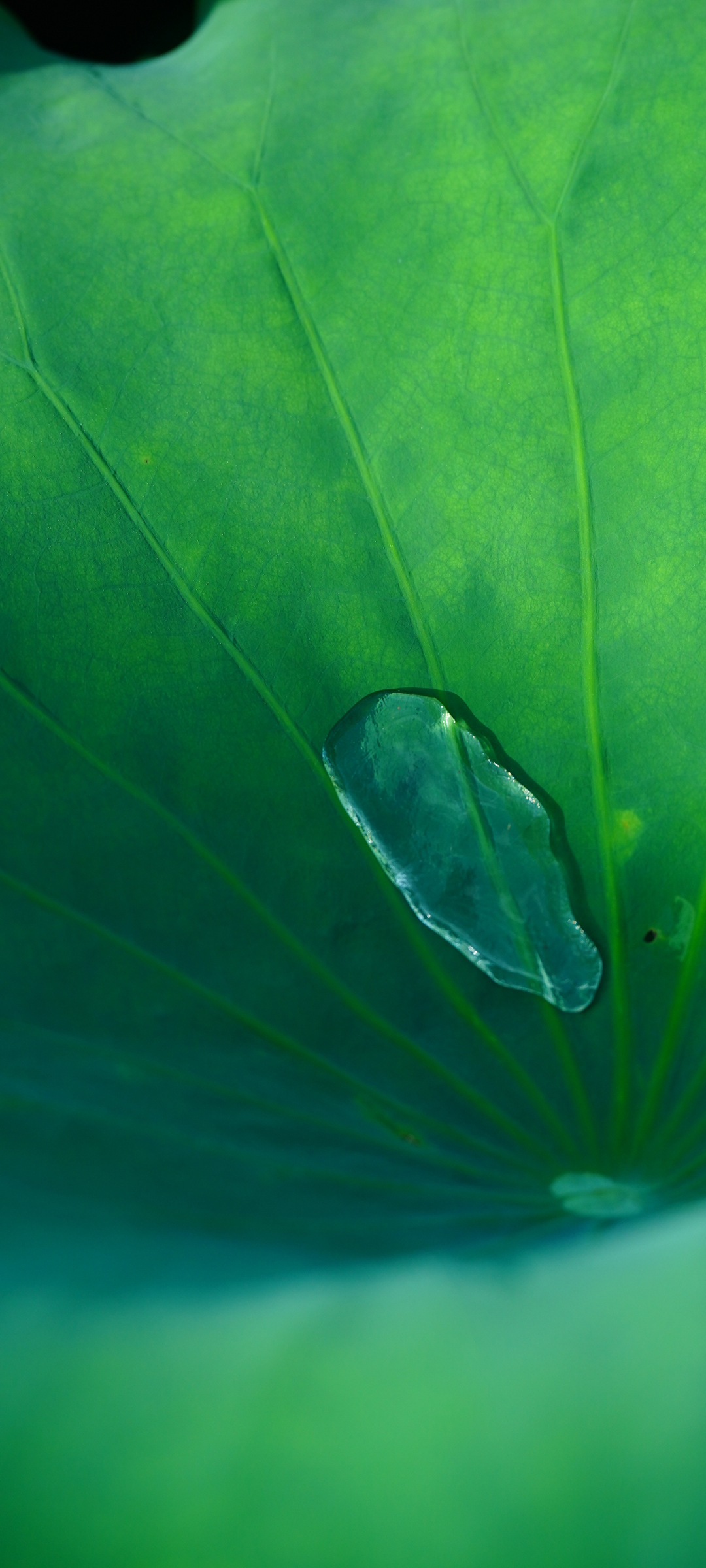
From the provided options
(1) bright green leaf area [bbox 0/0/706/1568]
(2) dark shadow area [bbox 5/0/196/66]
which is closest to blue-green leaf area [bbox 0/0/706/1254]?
(1) bright green leaf area [bbox 0/0/706/1568]

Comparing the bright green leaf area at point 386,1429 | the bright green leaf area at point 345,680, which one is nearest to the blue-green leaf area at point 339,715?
the bright green leaf area at point 345,680

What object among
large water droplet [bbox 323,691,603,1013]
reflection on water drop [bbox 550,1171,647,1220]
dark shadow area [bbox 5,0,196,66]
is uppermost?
dark shadow area [bbox 5,0,196,66]

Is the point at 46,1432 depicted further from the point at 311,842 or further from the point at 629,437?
the point at 629,437

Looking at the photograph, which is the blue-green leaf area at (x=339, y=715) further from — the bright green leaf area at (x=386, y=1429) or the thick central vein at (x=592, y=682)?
the bright green leaf area at (x=386, y=1429)

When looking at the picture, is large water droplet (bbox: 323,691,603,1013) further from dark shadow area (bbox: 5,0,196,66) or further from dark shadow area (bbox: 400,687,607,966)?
dark shadow area (bbox: 5,0,196,66)

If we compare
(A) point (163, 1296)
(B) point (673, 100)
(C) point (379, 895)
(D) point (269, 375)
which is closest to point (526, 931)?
(C) point (379, 895)

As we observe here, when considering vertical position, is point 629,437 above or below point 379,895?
above

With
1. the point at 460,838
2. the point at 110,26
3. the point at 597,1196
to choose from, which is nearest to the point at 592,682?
the point at 460,838
